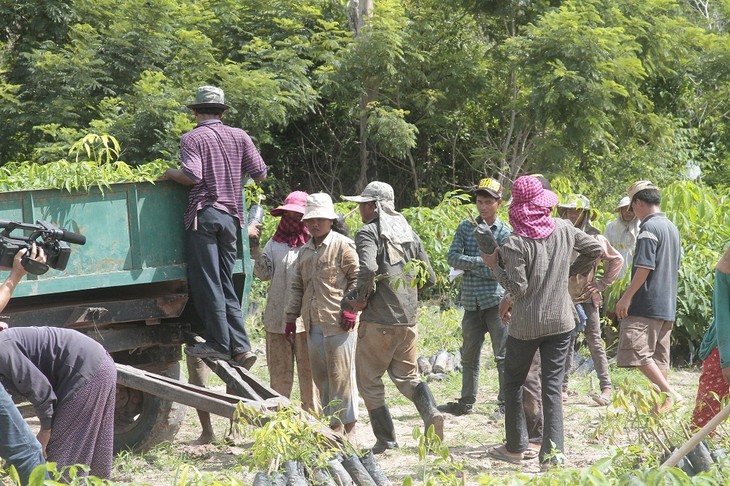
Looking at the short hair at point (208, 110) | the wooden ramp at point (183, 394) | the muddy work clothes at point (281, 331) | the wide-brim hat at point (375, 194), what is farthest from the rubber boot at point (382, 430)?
the short hair at point (208, 110)

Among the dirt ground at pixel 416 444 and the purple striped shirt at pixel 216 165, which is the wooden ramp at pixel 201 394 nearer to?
the dirt ground at pixel 416 444

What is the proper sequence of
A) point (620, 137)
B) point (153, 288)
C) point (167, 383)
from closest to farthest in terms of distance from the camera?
point (167, 383)
point (153, 288)
point (620, 137)

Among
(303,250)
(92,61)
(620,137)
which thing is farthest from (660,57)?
(303,250)

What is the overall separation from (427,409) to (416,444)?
0.49 m

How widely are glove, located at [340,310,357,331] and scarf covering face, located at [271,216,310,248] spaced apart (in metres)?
0.98

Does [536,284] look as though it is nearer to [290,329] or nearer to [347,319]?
[347,319]

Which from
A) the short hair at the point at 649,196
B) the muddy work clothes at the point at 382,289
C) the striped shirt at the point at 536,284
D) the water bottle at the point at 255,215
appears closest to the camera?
the striped shirt at the point at 536,284

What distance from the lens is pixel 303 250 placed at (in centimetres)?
689

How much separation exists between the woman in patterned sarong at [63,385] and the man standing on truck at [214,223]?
1489 millimetres

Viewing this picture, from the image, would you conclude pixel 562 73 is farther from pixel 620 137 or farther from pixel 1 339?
pixel 1 339

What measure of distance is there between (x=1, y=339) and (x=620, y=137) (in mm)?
13601

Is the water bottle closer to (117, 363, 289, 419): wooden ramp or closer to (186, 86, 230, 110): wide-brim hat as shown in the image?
(186, 86, 230, 110): wide-brim hat

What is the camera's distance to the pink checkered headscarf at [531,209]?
610 centimetres

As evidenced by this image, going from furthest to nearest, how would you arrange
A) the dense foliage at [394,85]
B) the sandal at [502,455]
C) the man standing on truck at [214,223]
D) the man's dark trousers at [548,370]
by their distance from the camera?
the dense foliage at [394,85], the sandal at [502,455], the man standing on truck at [214,223], the man's dark trousers at [548,370]
